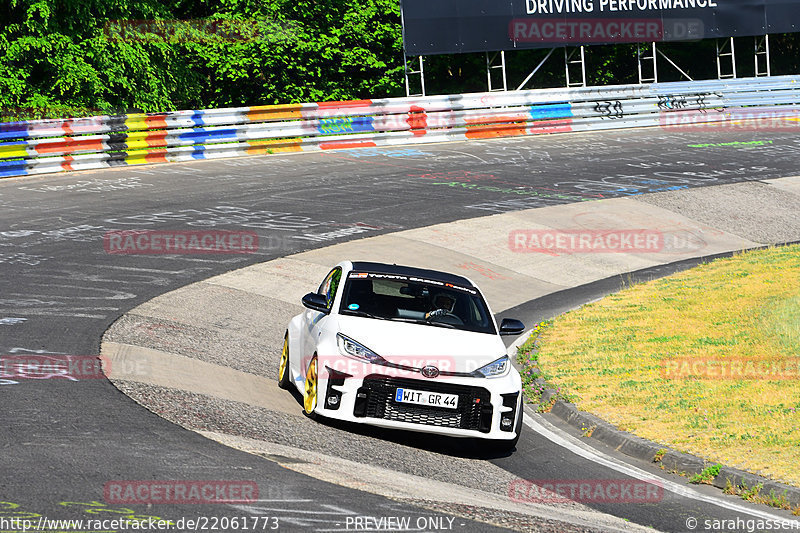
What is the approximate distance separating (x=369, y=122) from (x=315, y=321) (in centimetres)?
2080

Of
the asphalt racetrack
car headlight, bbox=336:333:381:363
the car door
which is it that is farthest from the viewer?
the car door

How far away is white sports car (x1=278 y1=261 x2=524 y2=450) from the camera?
8.81 m

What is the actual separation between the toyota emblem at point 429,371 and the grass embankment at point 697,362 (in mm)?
2377

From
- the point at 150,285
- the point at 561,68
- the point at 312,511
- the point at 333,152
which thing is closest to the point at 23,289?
the point at 150,285

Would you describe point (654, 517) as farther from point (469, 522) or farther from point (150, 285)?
point (150, 285)

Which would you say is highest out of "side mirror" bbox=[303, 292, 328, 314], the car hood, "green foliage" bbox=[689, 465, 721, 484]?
"side mirror" bbox=[303, 292, 328, 314]

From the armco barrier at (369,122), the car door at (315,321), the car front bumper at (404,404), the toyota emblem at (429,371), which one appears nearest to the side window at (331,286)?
the car door at (315,321)

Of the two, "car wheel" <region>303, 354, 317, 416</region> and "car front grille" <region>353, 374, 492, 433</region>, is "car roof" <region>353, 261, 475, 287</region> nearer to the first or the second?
"car wheel" <region>303, 354, 317, 416</region>

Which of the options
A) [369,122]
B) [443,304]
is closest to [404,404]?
[443,304]

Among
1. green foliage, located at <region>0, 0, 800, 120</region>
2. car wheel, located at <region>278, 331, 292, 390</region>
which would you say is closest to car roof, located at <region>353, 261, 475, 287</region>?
car wheel, located at <region>278, 331, 292, 390</region>

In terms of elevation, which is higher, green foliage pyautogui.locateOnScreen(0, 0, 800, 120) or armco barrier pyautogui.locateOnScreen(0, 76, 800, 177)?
green foliage pyautogui.locateOnScreen(0, 0, 800, 120)

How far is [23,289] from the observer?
1420 centimetres

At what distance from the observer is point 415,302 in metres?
10.1

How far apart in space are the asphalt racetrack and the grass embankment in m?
1.22
